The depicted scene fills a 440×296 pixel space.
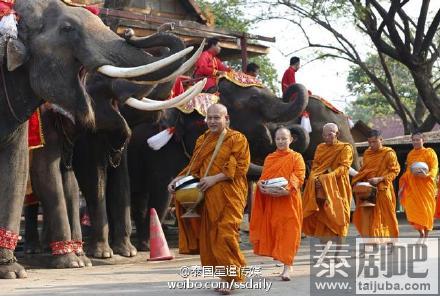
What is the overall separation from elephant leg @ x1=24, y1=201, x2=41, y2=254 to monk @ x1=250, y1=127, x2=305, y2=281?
3.95m

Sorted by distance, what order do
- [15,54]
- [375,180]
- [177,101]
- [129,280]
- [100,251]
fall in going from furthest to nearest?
[375,180], [100,251], [129,280], [177,101], [15,54]

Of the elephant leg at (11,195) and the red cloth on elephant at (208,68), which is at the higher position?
the red cloth on elephant at (208,68)

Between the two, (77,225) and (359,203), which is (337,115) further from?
(77,225)

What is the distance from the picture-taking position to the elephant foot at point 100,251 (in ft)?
33.4

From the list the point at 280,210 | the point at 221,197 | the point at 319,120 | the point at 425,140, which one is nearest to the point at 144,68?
the point at 221,197

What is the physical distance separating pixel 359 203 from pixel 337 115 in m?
3.60

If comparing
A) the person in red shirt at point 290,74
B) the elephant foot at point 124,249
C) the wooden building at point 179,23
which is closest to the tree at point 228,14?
the wooden building at point 179,23

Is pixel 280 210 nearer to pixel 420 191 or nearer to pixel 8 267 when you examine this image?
pixel 8 267

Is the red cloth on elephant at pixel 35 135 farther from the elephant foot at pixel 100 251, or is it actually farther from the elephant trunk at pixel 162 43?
the elephant trunk at pixel 162 43

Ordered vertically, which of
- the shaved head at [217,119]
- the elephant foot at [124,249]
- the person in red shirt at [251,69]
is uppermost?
the person in red shirt at [251,69]

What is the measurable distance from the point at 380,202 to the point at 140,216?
3334mm

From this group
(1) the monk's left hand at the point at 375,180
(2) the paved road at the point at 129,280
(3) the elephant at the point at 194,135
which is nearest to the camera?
(2) the paved road at the point at 129,280

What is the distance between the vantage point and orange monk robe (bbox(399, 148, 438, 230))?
1264 centimetres

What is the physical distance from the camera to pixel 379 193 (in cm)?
1133
